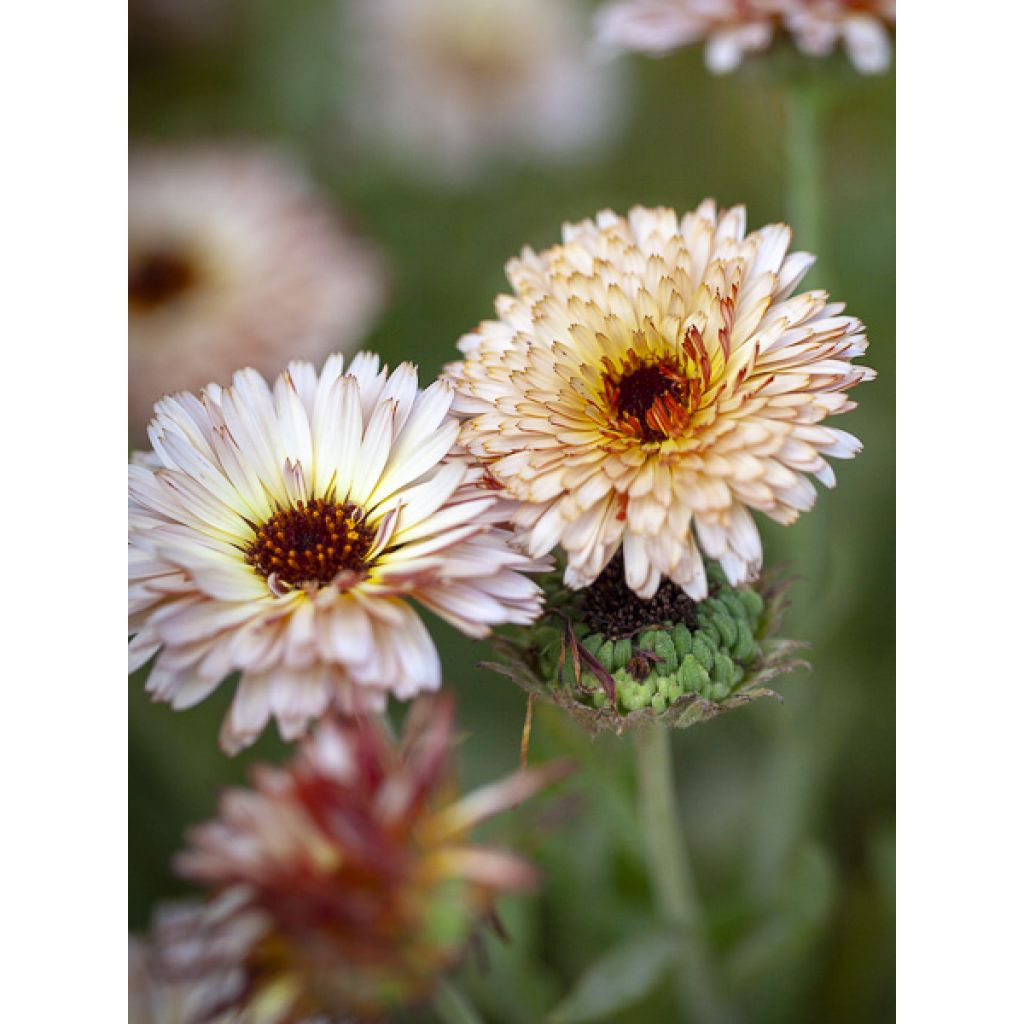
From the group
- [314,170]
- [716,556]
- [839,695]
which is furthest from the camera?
[314,170]

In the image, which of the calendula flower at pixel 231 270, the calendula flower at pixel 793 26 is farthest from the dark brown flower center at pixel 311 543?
the calendula flower at pixel 793 26

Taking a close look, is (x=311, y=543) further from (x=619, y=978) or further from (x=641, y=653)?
(x=619, y=978)

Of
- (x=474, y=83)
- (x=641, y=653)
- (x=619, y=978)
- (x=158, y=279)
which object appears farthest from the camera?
(x=474, y=83)

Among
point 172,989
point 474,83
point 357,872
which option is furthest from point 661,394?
point 474,83

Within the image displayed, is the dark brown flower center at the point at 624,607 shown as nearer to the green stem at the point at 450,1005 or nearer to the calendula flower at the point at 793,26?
the green stem at the point at 450,1005

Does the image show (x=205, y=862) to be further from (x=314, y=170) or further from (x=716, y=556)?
(x=314, y=170)
